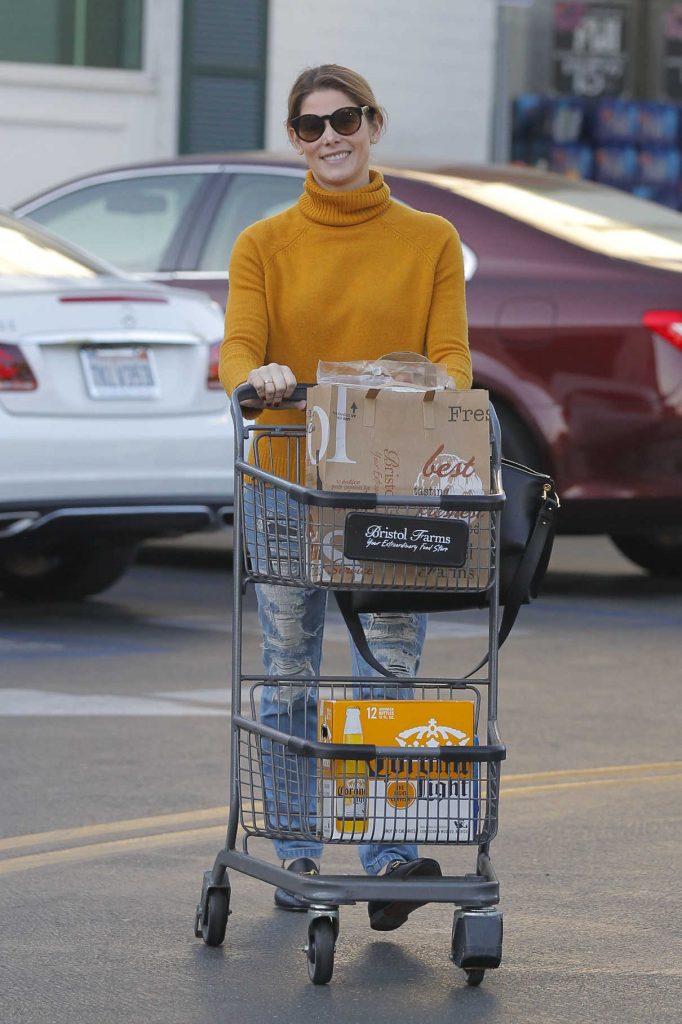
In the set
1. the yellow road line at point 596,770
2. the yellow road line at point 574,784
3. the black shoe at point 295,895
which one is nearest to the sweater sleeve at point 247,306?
the black shoe at point 295,895

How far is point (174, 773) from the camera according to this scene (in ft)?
19.6

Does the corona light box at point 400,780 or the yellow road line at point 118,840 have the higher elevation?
the corona light box at point 400,780

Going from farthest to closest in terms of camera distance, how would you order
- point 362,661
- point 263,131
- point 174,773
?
point 263,131
point 174,773
point 362,661

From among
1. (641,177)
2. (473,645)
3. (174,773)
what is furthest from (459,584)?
(641,177)

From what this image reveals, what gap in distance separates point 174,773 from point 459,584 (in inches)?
80.7

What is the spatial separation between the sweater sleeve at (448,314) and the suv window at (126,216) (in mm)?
5439

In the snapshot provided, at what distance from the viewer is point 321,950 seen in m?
4.14

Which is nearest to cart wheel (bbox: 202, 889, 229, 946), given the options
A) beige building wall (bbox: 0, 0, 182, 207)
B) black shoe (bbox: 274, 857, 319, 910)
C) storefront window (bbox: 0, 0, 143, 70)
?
black shoe (bbox: 274, 857, 319, 910)

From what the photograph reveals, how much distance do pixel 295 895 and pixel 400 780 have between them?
0.38 meters

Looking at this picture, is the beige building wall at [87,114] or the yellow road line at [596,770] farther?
the beige building wall at [87,114]

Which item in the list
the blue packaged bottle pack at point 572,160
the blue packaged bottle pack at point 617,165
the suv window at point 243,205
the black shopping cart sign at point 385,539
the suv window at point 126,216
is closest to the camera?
the black shopping cart sign at point 385,539

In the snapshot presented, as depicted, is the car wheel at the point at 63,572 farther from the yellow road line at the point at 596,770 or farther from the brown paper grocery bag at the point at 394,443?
the brown paper grocery bag at the point at 394,443

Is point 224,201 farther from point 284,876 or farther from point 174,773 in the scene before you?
point 284,876

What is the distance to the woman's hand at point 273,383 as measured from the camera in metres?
4.28
